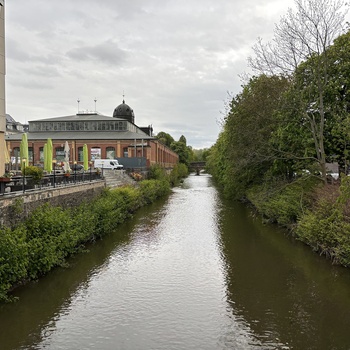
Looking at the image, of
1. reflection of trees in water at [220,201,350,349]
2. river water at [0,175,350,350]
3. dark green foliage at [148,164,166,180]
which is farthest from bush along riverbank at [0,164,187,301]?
dark green foliage at [148,164,166,180]

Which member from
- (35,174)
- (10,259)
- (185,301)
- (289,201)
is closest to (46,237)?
(10,259)

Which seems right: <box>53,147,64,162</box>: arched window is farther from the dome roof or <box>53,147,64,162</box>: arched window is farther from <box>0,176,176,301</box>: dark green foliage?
<box>0,176,176,301</box>: dark green foliage

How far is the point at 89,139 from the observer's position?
55.7 meters

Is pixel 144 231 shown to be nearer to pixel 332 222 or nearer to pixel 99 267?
pixel 99 267

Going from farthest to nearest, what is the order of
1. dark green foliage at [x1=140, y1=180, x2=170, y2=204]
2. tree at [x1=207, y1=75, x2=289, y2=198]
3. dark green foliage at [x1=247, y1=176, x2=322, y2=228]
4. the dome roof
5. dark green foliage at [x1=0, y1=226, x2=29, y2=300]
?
the dome roof
dark green foliage at [x1=140, y1=180, x2=170, y2=204]
tree at [x1=207, y1=75, x2=289, y2=198]
dark green foliage at [x1=247, y1=176, x2=322, y2=228]
dark green foliage at [x1=0, y1=226, x2=29, y2=300]

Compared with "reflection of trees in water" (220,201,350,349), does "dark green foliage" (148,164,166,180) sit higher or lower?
higher

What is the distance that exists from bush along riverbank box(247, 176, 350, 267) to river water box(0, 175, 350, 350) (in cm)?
61

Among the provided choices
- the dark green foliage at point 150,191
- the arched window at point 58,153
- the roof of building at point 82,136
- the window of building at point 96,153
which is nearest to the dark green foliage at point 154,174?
the dark green foliage at point 150,191

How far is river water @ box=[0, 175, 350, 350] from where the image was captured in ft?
28.9

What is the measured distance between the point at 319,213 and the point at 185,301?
7541 millimetres

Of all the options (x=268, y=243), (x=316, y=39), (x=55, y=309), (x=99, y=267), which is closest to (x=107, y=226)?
(x=99, y=267)

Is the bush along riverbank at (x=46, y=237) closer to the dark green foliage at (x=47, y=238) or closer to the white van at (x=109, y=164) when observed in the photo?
the dark green foliage at (x=47, y=238)

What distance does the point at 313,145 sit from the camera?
21.4m

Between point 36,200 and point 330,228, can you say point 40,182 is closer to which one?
point 36,200
